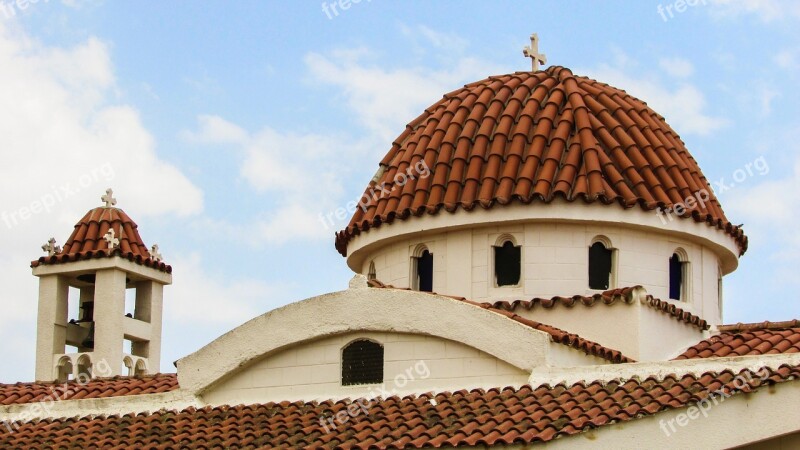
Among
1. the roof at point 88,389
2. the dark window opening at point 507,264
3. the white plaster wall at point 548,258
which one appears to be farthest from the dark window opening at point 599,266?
the roof at point 88,389

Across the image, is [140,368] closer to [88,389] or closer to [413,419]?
[88,389]

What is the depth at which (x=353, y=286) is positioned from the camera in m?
18.4

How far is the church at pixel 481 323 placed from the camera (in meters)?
15.9

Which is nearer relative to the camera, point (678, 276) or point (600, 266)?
point (600, 266)

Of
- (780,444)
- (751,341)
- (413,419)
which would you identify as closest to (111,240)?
(413,419)

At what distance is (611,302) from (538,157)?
2.78 meters

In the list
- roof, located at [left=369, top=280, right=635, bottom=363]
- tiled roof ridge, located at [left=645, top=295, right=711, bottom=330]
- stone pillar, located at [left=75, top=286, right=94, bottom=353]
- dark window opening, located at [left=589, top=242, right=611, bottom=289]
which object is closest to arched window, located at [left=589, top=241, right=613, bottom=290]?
dark window opening, located at [left=589, top=242, right=611, bottom=289]

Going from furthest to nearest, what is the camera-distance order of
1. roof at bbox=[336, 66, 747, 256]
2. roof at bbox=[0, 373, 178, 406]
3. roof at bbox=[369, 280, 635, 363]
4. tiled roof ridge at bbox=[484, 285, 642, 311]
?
roof at bbox=[336, 66, 747, 256] < roof at bbox=[0, 373, 178, 406] < tiled roof ridge at bbox=[484, 285, 642, 311] < roof at bbox=[369, 280, 635, 363]

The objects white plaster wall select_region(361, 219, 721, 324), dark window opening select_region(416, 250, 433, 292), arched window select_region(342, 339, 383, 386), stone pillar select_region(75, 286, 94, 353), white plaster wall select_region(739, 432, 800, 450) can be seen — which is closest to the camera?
white plaster wall select_region(739, 432, 800, 450)

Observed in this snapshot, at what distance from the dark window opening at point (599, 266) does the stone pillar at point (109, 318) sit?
744 centimetres

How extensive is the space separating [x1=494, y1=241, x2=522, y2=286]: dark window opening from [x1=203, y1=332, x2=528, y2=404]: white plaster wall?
3.09m

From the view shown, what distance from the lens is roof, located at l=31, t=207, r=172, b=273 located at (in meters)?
23.4

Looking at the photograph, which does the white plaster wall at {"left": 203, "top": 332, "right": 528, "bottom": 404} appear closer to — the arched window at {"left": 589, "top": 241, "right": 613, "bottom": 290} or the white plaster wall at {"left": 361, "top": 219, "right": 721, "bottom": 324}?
the white plaster wall at {"left": 361, "top": 219, "right": 721, "bottom": 324}

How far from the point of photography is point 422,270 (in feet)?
70.7
